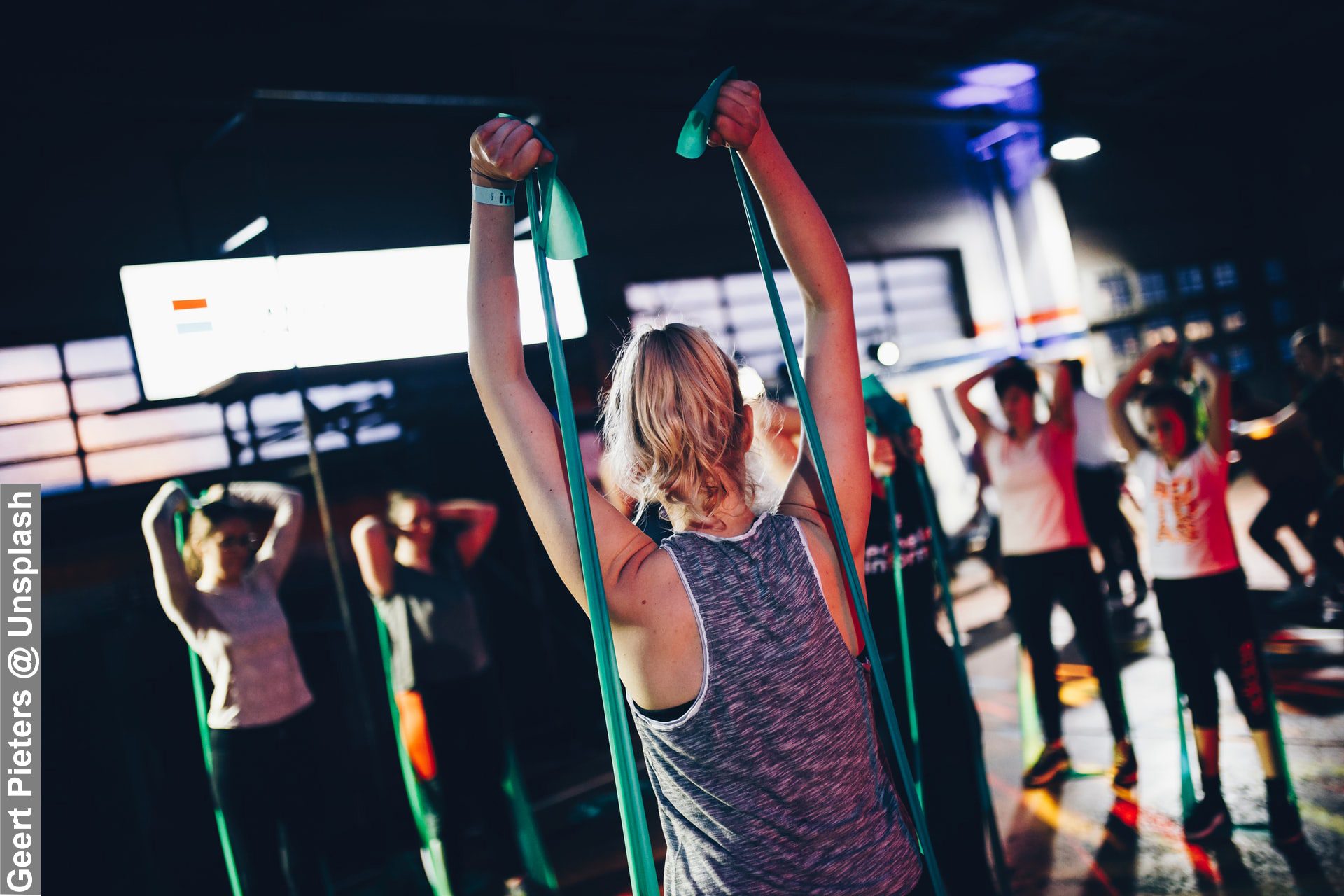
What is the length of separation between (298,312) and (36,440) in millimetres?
1454

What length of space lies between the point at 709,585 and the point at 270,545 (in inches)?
114

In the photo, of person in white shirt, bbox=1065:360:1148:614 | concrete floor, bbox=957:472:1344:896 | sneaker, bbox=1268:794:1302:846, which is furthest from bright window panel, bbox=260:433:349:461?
sneaker, bbox=1268:794:1302:846

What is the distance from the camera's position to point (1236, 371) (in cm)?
1091

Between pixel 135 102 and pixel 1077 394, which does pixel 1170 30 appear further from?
pixel 135 102

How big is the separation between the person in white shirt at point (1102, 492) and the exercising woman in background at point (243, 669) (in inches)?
158

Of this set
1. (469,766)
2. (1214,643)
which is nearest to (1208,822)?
(1214,643)

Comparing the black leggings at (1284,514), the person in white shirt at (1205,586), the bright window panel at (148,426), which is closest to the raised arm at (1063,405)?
the person in white shirt at (1205,586)

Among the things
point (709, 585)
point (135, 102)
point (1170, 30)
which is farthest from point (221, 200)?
point (1170, 30)

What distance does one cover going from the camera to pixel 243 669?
117 inches

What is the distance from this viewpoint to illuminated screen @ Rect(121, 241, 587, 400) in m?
4.00

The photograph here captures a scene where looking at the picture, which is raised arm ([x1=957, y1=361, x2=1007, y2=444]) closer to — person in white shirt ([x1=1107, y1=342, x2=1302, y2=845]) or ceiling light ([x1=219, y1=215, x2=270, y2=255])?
person in white shirt ([x1=1107, y1=342, x2=1302, y2=845])

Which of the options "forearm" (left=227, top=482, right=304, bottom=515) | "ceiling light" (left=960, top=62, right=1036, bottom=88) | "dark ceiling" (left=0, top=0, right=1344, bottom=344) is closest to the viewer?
"forearm" (left=227, top=482, right=304, bottom=515)

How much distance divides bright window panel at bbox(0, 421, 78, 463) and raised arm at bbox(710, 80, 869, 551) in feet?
15.1

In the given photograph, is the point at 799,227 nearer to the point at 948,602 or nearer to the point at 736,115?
the point at 736,115
